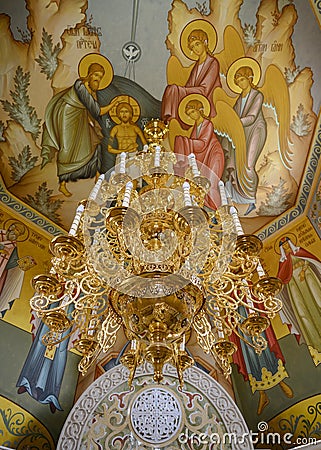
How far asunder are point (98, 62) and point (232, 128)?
6.82 ft

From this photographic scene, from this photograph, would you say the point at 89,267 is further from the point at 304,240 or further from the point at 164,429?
the point at 304,240

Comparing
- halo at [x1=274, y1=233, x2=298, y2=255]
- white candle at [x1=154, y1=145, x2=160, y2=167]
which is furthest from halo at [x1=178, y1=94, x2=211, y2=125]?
white candle at [x1=154, y1=145, x2=160, y2=167]

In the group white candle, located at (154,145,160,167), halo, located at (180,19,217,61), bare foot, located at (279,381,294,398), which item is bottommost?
bare foot, located at (279,381,294,398)

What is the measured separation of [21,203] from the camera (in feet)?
25.8

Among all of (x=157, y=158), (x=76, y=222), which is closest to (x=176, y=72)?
(x=157, y=158)

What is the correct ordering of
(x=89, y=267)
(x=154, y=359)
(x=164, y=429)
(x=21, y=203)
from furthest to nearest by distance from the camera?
(x=21, y=203)
(x=164, y=429)
(x=89, y=267)
(x=154, y=359)

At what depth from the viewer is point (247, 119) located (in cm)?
736

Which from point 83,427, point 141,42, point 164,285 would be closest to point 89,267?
point 164,285

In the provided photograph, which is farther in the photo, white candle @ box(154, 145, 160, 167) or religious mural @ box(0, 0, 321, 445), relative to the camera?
religious mural @ box(0, 0, 321, 445)

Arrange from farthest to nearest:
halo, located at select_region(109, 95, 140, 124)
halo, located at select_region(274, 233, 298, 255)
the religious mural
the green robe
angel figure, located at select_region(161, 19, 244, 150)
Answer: halo, located at select_region(274, 233, 298, 255) < halo, located at select_region(109, 95, 140, 124) < the green robe < angel figure, located at select_region(161, 19, 244, 150) < the religious mural

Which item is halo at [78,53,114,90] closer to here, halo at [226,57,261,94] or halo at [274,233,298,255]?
halo at [226,57,261,94]

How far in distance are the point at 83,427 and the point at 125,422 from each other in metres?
Result: 0.55

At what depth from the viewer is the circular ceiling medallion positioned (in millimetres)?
6797

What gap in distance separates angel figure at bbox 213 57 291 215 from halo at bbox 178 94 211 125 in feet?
0.43
